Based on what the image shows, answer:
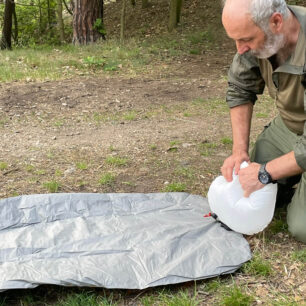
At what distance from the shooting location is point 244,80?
9.43 feet

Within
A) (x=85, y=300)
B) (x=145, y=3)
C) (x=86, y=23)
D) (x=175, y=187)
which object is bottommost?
(x=85, y=300)

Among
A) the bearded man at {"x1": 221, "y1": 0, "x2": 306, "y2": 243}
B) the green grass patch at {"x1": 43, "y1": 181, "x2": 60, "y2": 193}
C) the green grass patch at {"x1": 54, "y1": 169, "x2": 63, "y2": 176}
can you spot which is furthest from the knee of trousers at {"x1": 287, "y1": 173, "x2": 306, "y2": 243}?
the green grass patch at {"x1": 54, "y1": 169, "x2": 63, "y2": 176}

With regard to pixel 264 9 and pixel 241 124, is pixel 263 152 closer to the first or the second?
pixel 241 124

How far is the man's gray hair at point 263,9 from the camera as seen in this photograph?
2230 mm

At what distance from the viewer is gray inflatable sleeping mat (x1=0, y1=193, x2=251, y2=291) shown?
7.47 ft

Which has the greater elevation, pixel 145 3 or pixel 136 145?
pixel 145 3

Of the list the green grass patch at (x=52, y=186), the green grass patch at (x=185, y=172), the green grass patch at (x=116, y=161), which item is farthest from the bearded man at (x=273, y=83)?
the green grass patch at (x=52, y=186)

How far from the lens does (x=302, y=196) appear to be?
8.79ft

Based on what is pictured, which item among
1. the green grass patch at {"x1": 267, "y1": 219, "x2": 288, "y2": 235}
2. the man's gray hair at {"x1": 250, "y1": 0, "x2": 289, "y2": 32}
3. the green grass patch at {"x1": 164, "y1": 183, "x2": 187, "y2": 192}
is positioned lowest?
the green grass patch at {"x1": 267, "y1": 219, "x2": 288, "y2": 235}

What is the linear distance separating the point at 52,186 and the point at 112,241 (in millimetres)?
963

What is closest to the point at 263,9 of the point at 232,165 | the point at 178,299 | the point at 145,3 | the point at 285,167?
the point at 285,167

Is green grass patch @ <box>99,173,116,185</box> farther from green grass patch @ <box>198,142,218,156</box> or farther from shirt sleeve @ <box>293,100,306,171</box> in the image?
shirt sleeve @ <box>293,100,306,171</box>

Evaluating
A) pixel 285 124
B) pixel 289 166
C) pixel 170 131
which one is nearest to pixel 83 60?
pixel 170 131

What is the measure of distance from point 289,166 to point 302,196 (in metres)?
0.46
